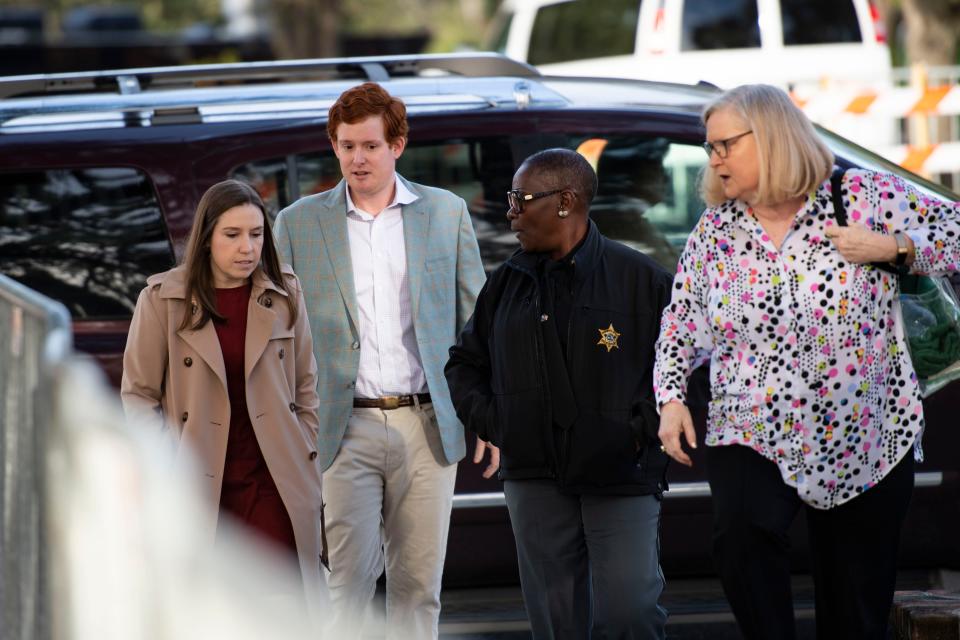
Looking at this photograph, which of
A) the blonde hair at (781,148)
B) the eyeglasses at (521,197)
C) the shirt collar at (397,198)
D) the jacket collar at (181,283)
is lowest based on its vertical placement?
the jacket collar at (181,283)

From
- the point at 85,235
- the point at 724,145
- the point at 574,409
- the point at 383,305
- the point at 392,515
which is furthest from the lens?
the point at 85,235

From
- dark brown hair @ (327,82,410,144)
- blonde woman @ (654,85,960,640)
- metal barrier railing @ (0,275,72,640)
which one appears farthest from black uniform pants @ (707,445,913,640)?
metal barrier railing @ (0,275,72,640)

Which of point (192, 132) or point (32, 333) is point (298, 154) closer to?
point (192, 132)

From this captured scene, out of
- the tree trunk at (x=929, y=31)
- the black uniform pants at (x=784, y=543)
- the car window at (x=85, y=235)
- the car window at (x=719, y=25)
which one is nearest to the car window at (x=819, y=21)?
the car window at (x=719, y=25)

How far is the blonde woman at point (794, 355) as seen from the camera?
403cm

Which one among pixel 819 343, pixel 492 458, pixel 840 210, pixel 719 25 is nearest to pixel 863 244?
pixel 840 210

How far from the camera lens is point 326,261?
192 inches

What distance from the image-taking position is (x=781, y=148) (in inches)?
159

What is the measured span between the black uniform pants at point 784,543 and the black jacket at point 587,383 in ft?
0.85

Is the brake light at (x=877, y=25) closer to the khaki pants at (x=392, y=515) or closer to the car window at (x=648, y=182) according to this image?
the car window at (x=648, y=182)

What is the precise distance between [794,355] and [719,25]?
36.5ft

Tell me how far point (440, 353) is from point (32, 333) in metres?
1.89

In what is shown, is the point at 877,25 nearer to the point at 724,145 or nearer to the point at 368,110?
the point at 368,110

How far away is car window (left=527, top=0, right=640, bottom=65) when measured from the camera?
15.2 m
